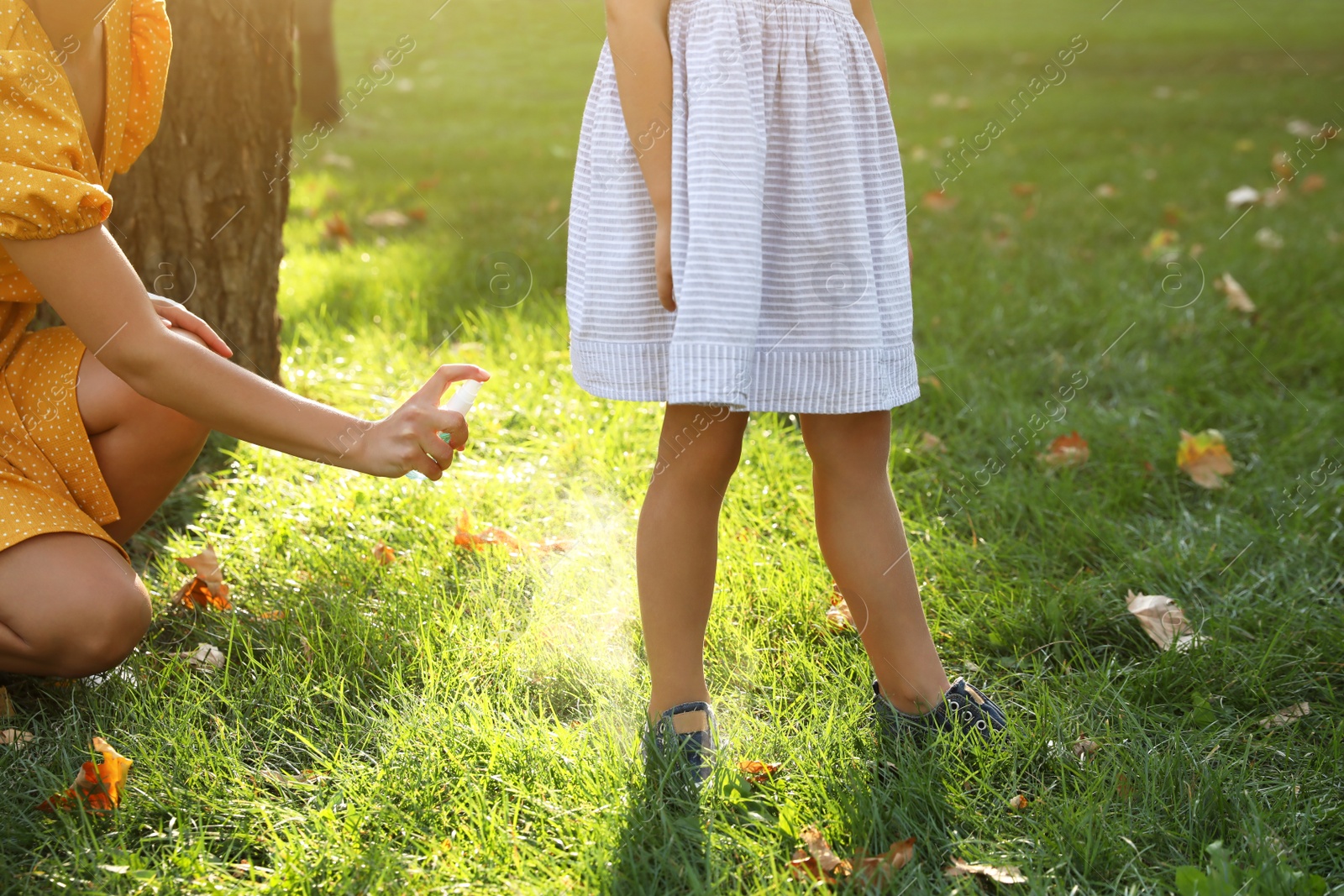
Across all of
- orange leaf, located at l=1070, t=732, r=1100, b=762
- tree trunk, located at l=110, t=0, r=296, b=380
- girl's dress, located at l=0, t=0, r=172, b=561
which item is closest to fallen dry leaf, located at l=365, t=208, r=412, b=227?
tree trunk, located at l=110, t=0, r=296, b=380

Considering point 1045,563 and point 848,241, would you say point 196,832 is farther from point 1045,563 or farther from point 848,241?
point 1045,563

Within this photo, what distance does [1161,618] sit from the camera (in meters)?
1.94

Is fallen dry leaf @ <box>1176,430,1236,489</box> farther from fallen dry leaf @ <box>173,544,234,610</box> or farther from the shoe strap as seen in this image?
fallen dry leaf @ <box>173,544,234,610</box>

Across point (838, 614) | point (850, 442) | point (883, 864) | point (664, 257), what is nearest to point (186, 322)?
point (664, 257)

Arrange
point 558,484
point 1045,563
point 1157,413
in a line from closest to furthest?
point 1045,563 → point 558,484 → point 1157,413

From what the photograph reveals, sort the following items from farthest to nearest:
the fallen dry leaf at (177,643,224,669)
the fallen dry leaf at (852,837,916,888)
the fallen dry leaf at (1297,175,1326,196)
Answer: the fallen dry leaf at (1297,175,1326,196)
the fallen dry leaf at (177,643,224,669)
the fallen dry leaf at (852,837,916,888)

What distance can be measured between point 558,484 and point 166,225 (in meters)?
1.10

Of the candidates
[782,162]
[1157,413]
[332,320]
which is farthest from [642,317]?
[332,320]

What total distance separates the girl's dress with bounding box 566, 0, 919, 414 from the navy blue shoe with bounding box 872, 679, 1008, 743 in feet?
1.54

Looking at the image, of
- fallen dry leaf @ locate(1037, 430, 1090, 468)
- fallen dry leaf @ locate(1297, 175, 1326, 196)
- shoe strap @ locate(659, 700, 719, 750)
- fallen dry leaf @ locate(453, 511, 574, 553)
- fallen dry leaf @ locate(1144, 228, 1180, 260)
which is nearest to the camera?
shoe strap @ locate(659, 700, 719, 750)

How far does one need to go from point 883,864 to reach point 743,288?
74 cm

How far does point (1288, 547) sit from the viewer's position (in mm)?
2215

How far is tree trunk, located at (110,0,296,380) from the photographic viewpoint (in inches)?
97.3

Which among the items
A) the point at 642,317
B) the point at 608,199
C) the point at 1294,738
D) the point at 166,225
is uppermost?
the point at 608,199
